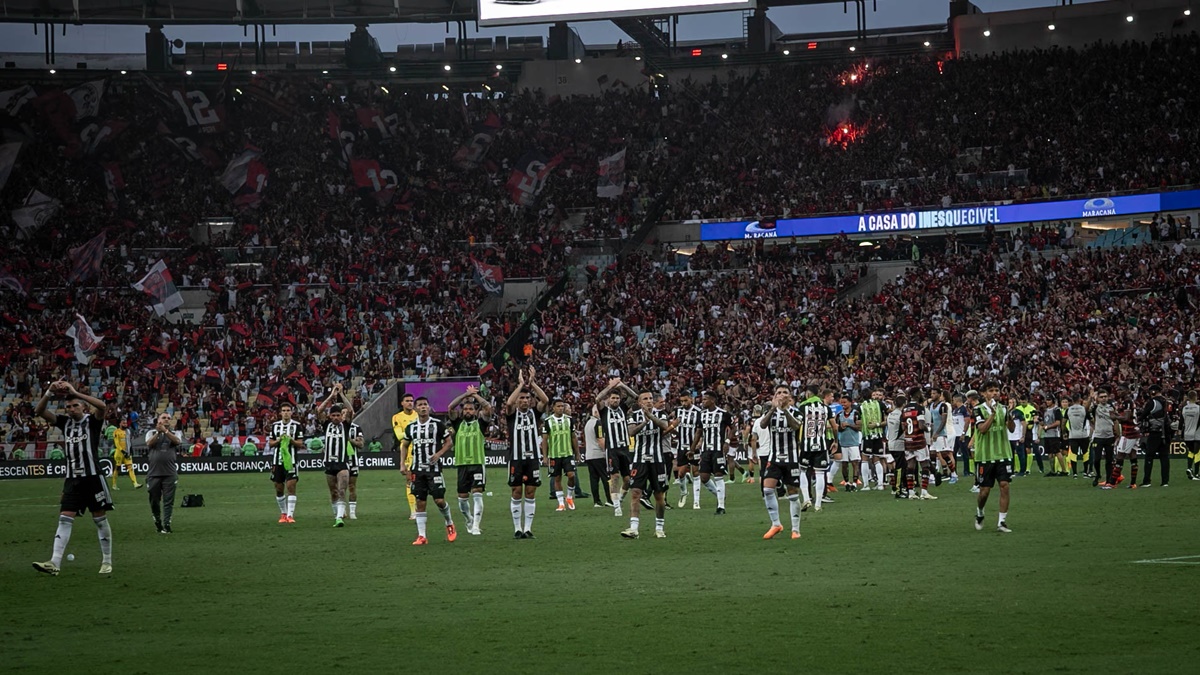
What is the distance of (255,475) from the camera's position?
156 feet

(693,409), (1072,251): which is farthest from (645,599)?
(1072,251)

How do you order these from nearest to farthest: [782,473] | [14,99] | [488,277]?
[782,473]
[488,277]
[14,99]

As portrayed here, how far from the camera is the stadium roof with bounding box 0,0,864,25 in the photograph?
230 feet

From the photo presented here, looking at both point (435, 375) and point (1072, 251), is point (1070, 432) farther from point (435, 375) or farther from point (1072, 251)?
point (435, 375)

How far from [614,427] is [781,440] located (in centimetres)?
630

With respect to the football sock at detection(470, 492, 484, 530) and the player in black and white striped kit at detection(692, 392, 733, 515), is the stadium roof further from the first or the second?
the football sock at detection(470, 492, 484, 530)

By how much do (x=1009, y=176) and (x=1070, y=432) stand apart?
32033mm

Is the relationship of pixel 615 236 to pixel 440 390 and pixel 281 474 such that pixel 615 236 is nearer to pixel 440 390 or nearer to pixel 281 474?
pixel 440 390

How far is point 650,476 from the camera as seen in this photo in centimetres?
2134

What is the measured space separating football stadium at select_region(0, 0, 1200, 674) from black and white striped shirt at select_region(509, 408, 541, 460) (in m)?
0.08

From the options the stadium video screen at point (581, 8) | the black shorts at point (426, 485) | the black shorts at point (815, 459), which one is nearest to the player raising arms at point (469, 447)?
the black shorts at point (426, 485)

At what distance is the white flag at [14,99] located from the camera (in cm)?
7188

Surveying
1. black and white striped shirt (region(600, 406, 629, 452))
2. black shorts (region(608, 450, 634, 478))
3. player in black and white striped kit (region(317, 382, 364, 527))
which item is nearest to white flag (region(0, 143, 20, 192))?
player in black and white striped kit (region(317, 382, 364, 527))

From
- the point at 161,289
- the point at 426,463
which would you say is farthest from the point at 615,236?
the point at 426,463
